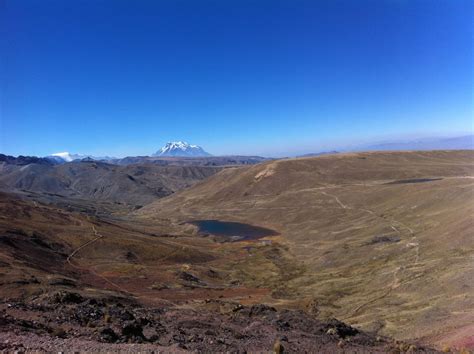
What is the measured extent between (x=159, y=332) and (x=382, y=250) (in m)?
51.3

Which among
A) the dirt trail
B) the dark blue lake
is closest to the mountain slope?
the dirt trail

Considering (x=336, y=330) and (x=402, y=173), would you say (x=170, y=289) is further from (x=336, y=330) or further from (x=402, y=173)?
(x=402, y=173)

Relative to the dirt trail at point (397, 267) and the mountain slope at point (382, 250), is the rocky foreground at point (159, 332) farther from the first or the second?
the dirt trail at point (397, 267)

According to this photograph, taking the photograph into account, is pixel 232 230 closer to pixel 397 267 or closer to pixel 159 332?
pixel 397 267

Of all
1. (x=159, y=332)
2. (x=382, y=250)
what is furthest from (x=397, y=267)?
(x=159, y=332)

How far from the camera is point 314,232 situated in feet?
346

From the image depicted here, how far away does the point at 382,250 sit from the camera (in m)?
67.0

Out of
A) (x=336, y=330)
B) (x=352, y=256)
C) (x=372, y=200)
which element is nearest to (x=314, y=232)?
(x=372, y=200)

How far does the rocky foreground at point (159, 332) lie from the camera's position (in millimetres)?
18672

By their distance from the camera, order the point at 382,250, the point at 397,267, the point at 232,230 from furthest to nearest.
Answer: the point at 232,230 < the point at 382,250 < the point at 397,267

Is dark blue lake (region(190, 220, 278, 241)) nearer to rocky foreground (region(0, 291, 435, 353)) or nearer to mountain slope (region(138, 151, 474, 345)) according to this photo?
mountain slope (region(138, 151, 474, 345))

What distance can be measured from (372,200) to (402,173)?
57.6 metres

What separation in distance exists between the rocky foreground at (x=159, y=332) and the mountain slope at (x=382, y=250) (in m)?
6.76

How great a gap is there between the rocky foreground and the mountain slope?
676cm
